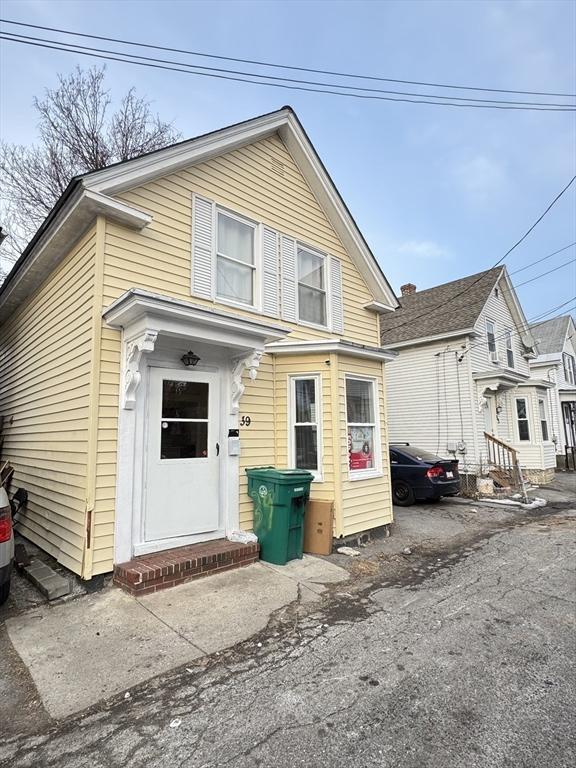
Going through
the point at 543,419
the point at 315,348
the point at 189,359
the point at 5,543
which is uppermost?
the point at 315,348

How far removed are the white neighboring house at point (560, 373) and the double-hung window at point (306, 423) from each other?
1753 cm

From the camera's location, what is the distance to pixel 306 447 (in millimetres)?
6887

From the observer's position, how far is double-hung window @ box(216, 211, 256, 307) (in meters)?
6.70

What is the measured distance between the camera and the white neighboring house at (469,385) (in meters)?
13.6

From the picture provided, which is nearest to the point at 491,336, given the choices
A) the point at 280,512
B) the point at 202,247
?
the point at 202,247

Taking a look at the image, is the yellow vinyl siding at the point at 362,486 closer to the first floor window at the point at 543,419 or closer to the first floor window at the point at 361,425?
the first floor window at the point at 361,425

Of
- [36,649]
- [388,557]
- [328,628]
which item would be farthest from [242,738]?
[388,557]

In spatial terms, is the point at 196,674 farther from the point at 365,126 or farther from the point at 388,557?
the point at 365,126

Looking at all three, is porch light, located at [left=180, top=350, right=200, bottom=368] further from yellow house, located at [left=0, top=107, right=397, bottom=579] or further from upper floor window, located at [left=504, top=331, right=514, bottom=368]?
upper floor window, located at [left=504, top=331, right=514, bottom=368]

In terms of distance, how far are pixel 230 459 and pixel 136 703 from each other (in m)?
3.45

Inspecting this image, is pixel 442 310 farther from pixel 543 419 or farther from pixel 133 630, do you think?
pixel 133 630

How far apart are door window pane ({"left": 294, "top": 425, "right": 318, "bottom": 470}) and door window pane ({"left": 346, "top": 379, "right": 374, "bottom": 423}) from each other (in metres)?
0.78

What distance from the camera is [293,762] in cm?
225

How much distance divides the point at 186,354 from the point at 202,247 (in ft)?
6.00
